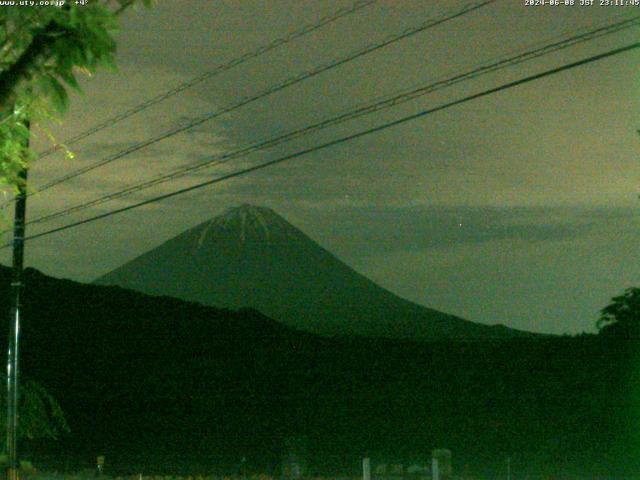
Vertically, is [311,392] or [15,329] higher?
[15,329]

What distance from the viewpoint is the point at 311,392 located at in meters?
39.8

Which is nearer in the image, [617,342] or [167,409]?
[617,342]

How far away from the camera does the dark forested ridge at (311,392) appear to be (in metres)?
29.9

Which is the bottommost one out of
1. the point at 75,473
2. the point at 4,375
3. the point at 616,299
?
the point at 75,473

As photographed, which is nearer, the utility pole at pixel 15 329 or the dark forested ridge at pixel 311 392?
the utility pole at pixel 15 329

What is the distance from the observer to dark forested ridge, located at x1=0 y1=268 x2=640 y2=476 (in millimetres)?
29938

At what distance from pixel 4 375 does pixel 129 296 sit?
30.1 metres

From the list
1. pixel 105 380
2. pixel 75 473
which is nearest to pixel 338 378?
pixel 105 380

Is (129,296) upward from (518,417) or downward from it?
upward

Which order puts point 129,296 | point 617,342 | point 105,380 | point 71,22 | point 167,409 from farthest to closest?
point 129,296
point 105,380
point 167,409
point 617,342
point 71,22

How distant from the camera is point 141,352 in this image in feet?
156

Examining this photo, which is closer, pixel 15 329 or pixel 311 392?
pixel 15 329

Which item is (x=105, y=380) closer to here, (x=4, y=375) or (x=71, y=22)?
(x=4, y=375)

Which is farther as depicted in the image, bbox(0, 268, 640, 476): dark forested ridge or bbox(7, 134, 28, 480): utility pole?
bbox(0, 268, 640, 476): dark forested ridge
